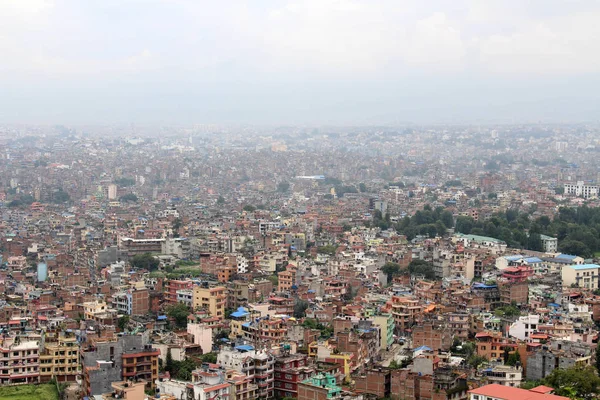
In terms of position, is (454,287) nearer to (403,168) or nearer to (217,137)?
(403,168)

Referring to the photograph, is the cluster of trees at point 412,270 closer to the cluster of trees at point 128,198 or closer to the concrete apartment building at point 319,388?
the concrete apartment building at point 319,388

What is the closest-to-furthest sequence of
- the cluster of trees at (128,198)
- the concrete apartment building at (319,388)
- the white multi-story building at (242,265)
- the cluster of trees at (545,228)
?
the concrete apartment building at (319,388) → the white multi-story building at (242,265) → the cluster of trees at (545,228) → the cluster of trees at (128,198)

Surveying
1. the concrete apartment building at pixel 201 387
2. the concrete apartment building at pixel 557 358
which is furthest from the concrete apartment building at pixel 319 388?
the concrete apartment building at pixel 557 358

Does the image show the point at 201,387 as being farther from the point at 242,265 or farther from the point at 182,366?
the point at 242,265

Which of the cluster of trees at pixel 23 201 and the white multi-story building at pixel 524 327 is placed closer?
the white multi-story building at pixel 524 327

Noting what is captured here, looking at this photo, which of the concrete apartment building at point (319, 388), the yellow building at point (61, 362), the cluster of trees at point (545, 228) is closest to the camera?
the concrete apartment building at point (319, 388)

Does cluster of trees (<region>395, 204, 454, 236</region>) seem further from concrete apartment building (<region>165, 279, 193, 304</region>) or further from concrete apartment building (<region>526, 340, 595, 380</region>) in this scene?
concrete apartment building (<region>526, 340, 595, 380</region>)
